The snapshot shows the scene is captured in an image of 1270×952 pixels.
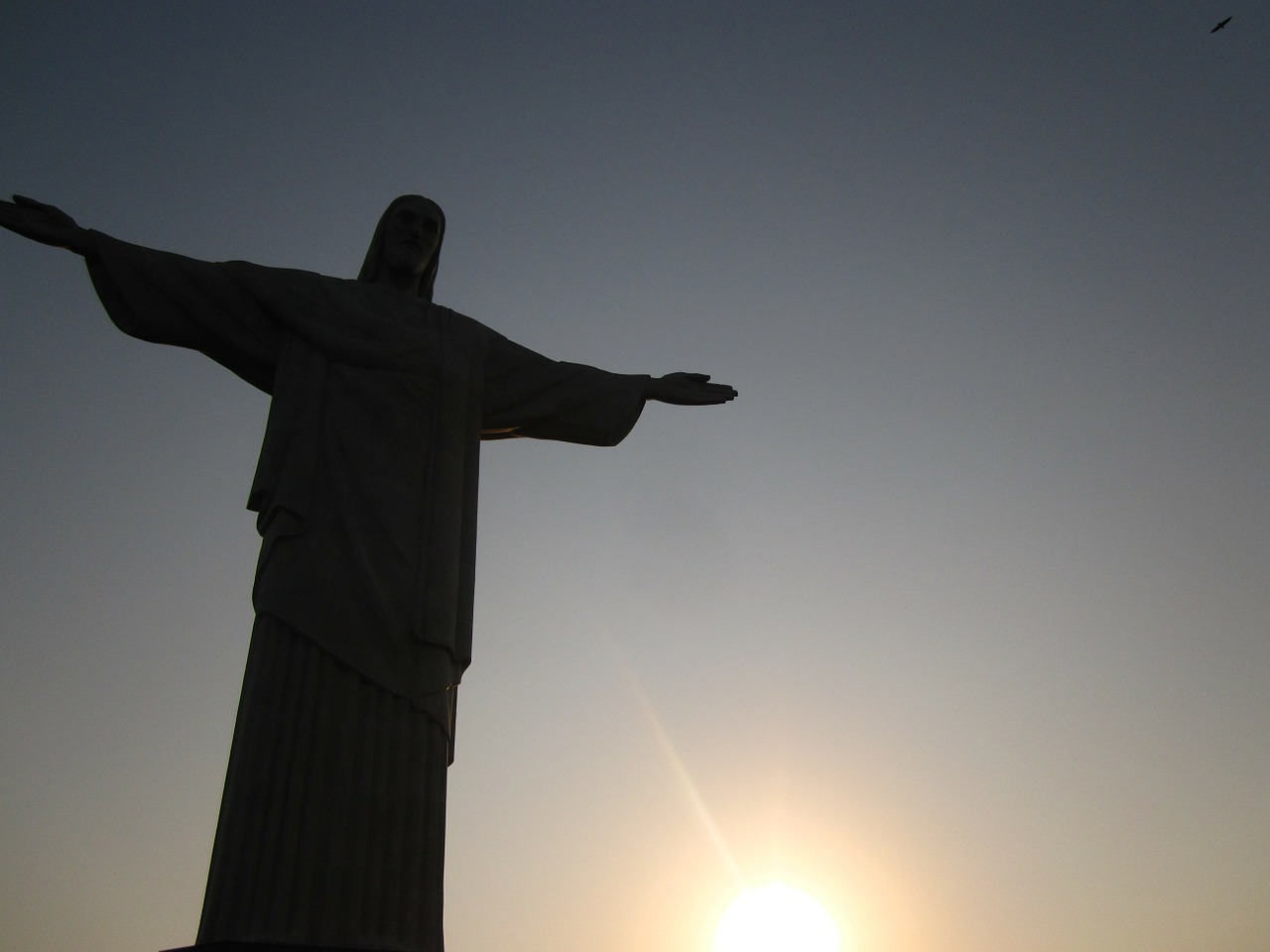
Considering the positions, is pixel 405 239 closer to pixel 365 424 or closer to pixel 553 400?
pixel 553 400

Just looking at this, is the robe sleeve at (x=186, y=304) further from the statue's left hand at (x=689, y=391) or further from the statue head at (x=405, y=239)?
the statue's left hand at (x=689, y=391)

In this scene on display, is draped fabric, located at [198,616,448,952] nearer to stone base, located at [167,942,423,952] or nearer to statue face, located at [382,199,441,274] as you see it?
stone base, located at [167,942,423,952]

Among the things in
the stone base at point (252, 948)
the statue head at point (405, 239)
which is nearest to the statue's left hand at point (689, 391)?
the statue head at point (405, 239)

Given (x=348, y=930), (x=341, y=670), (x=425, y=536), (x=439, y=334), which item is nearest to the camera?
(x=348, y=930)

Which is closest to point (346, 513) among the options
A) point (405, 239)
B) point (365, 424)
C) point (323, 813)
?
point (365, 424)

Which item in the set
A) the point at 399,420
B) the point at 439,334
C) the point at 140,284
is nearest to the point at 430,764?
the point at 399,420

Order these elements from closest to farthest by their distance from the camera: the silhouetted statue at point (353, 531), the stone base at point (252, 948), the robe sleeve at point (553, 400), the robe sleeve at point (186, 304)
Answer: the stone base at point (252, 948), the silhouetted statue at point (353, 531), the robe sleeve at point (186, 304), the robe sleeve at point (553, 400)

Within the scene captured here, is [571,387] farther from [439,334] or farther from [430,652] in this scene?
[430,652]
